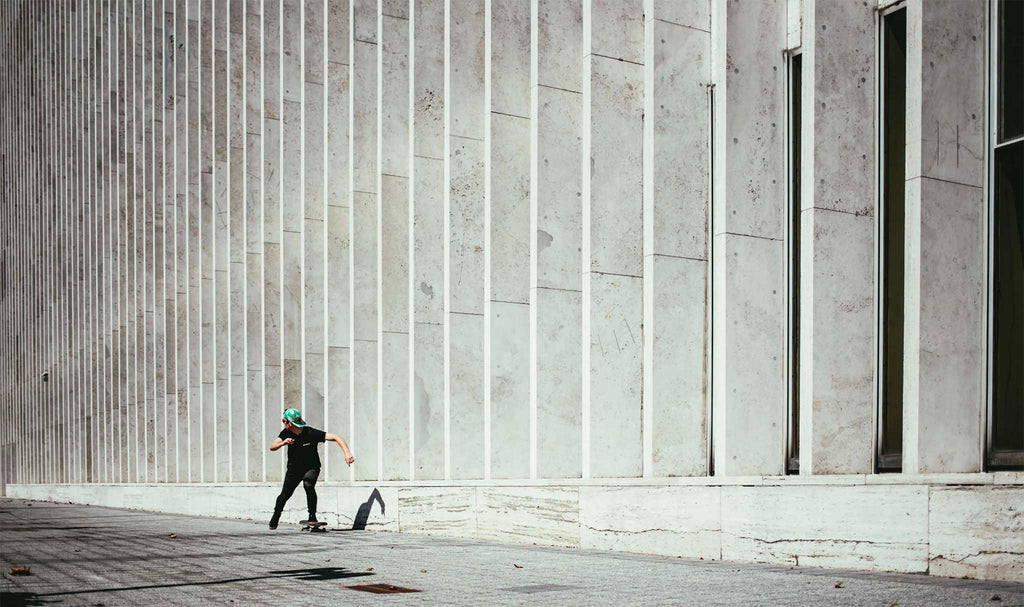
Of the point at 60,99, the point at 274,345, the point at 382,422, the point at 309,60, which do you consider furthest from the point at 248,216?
the point at 60,99

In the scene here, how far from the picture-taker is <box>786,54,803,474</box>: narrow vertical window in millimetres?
11391

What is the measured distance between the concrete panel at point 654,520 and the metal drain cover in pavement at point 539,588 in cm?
218

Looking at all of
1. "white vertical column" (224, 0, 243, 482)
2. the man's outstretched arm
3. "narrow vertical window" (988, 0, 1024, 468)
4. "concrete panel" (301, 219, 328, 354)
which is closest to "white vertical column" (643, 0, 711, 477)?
"narrow vertical window" (988, 0, 1024, 468)

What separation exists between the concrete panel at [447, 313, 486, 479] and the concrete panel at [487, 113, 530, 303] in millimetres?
1204

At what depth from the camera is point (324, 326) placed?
20203mm

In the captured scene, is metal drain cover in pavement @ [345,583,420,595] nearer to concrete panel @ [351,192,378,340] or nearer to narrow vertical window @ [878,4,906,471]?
narrow vertical window @ [878,4,906,471]

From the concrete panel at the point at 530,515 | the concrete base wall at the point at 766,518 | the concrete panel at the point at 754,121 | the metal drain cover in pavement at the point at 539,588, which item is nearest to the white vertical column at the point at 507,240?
the concrete base wall at the point at 766,518

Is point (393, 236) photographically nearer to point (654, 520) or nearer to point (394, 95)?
point (394, 95)

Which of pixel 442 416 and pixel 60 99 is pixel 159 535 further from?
pixel 60 99

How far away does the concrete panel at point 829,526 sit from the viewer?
23.6 ft

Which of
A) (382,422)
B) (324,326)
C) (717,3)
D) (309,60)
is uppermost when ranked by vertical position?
(309,60)

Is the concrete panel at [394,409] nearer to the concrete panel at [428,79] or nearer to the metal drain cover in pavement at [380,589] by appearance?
the concrete panel at [428,79]

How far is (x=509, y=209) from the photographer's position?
1497 cm

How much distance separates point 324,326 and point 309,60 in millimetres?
5031
